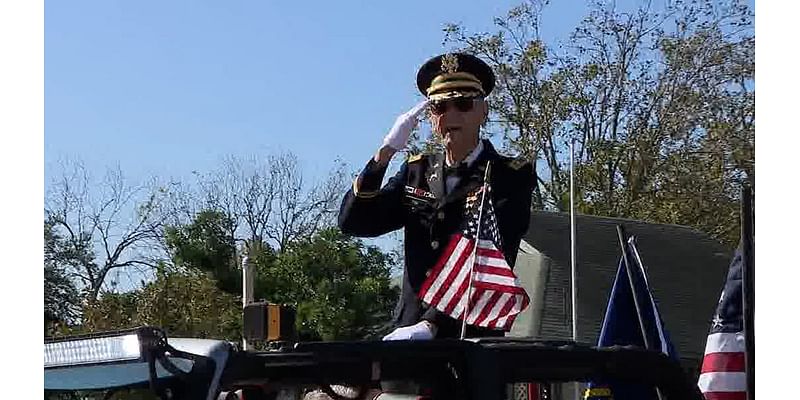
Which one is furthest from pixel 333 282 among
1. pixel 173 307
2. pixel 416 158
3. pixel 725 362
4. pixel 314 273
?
pixel 416 158

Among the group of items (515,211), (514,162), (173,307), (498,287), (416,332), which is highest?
(514,162)

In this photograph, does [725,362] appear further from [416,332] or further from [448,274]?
[416,332]

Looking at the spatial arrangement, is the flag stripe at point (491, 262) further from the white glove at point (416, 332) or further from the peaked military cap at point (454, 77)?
the peaked military cap at point (454, 77)

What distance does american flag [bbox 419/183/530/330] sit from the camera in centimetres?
307

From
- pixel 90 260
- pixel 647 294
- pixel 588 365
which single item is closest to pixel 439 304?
pixel 588 365

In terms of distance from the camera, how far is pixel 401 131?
3170mm

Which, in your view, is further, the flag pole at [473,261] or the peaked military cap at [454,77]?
the peaked military cap at [454,77]

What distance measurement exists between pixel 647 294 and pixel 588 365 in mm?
1713

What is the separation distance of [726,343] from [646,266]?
13559 mm

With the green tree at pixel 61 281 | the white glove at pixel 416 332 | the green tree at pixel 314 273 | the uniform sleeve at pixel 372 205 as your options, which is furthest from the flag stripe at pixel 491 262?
the green tree at pixel 61 281

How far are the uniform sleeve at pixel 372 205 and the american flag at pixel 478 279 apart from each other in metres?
0.18

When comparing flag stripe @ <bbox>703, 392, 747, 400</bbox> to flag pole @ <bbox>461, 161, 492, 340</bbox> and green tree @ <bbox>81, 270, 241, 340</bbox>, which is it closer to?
flag pole @ <bbox>461, 161, 492, 340</bbox>

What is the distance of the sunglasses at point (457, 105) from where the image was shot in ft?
11.0
